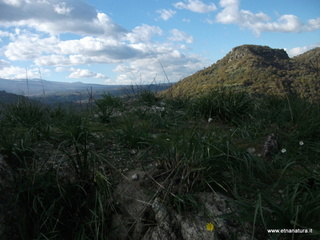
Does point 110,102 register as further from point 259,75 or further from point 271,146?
point 259,75

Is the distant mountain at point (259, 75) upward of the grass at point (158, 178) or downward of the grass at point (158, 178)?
upward

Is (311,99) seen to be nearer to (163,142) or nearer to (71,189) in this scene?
(163,142)

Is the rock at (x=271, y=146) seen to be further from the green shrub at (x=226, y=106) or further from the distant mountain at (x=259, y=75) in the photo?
the distant mountain at (x=259, y=75)

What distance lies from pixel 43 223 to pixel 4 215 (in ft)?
1.19

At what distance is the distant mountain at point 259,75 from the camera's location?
18.1 feet

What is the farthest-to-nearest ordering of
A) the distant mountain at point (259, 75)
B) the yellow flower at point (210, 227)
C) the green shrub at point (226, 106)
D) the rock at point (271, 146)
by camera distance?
1. the distant mountain at point (259, 75)
2. the green shrub at point (226, 106)
3. the rock at point (271, 146)
4. the yellow flower at point (210, 227)

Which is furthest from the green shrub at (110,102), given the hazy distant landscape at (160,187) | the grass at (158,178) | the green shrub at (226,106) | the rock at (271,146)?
the rock at (271,146)

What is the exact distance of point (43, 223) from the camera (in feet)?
7.80

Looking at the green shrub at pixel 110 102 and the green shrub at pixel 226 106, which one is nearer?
the green shrub at pixel 226 106

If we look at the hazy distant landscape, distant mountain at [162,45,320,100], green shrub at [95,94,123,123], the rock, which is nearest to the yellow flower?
the hazy distant landscape

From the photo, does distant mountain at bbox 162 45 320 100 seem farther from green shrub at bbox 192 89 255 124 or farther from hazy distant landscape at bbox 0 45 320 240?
hazy distant landscape at bbox 0 45 320 240

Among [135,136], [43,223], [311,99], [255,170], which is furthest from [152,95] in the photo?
[43,223]

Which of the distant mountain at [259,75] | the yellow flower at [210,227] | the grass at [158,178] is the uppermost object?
the distant mountain at [259,75]

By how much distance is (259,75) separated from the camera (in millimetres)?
51719
